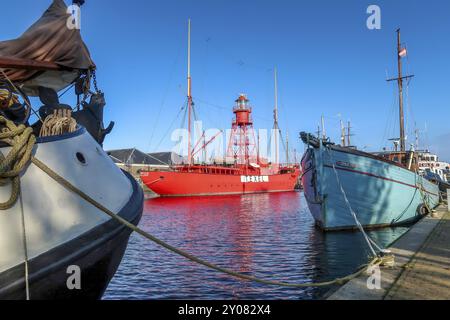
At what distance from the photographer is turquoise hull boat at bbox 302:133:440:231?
15.6 meters

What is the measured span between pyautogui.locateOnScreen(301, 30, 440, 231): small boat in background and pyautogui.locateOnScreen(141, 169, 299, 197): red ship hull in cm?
3364

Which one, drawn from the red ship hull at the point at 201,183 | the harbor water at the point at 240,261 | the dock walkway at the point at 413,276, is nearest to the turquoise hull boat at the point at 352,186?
the harbor water at the point at 240,261

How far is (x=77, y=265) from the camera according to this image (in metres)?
4.45

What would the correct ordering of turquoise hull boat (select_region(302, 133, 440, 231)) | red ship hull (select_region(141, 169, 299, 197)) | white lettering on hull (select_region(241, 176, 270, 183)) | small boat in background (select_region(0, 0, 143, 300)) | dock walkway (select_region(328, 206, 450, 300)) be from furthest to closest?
white lettering on hull (select_region(241, 176, 270, 183))
red ship hull (select_region(141, 169, 299, 197))
turquoise hull boat (select_region(302, 133, 440, 231))
dock walkway (select_region(328, 206, 450, 300))
small boat in background (select_region(0, 0, 143, 300))

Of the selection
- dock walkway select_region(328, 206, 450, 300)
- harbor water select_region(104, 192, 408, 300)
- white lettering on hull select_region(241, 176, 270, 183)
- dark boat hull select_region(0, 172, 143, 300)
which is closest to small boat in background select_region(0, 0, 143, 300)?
dark boat hull select_region(0, 172, 143, 300)

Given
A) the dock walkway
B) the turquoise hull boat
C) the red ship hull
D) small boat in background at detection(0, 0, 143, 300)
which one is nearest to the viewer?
small boat in background at detection(0, 0, 143, 300)

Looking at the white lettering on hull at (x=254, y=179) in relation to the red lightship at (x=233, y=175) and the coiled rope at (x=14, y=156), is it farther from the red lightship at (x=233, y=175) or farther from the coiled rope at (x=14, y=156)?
the coiled rope at (x=14, y=156)

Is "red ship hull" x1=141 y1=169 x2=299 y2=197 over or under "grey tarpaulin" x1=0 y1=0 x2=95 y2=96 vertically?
under

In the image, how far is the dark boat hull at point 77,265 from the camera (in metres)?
3.82

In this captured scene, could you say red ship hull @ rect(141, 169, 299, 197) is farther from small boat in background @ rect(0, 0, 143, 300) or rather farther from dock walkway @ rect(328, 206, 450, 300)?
small boat in background @ rect(0, 0, 143, 300)

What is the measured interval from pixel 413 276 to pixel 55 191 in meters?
5.81

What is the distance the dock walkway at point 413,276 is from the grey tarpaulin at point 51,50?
5.85 m

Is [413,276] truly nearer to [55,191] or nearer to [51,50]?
[55,191]
